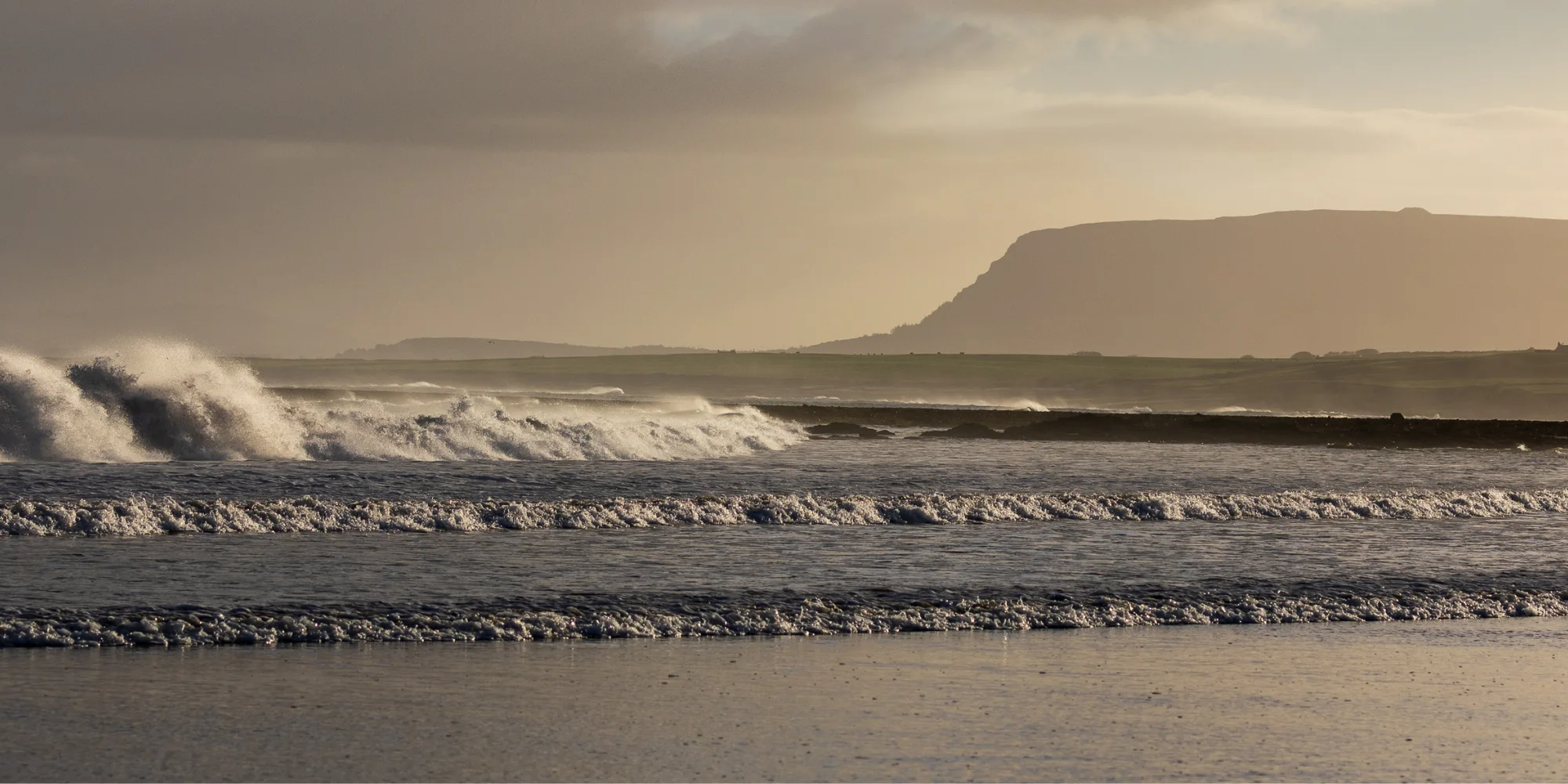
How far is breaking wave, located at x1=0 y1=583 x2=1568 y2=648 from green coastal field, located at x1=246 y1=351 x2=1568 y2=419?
79.9 m

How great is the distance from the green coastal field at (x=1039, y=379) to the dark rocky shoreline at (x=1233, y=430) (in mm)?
30171

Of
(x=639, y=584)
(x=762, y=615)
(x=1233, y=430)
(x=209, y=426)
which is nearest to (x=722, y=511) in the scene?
(x=639, y=584)

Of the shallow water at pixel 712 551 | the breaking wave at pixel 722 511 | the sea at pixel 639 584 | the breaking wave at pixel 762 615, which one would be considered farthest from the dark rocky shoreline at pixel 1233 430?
the breaking wave at pixel 762 615

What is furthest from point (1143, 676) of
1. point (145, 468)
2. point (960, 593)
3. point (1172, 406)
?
point (1172, 406)

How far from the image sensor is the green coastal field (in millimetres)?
102062

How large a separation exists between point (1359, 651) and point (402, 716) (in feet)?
28.1

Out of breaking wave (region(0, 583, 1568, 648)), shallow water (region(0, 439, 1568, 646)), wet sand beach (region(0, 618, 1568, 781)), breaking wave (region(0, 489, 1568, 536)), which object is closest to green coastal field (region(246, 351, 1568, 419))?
shallow water (region(0, 439, 1568, 646))

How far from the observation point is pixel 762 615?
46.3 ft

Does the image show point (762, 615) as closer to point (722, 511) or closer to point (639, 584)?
point (639, 584)

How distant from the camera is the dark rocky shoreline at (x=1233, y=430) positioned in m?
56.1

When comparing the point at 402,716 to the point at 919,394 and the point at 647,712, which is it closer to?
Result: the point at 647,712

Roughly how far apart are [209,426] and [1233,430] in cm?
4191

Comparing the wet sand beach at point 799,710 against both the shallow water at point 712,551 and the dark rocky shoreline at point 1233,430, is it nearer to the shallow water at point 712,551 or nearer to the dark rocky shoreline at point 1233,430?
the shallow water at point 712,551

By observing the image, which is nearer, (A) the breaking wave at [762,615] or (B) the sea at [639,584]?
(B) the sea at [639,584]
